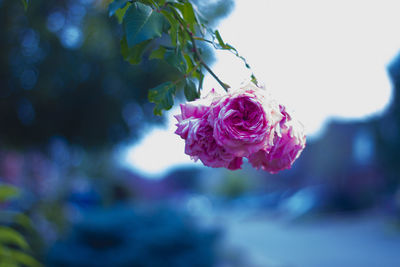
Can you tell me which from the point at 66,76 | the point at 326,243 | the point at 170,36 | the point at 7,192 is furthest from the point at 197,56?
the point at 326,243

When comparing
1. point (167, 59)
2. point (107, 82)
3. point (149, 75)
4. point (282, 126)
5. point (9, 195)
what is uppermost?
point (107, 82)

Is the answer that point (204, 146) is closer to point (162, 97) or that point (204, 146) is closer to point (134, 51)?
point (162, 97)

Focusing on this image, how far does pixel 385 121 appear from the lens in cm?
1127

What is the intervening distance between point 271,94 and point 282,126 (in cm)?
9

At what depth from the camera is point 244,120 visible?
909mm

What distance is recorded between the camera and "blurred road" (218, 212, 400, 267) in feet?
26.9

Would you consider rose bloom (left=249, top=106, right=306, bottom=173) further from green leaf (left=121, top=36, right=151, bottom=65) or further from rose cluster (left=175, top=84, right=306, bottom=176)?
green leaf (left=121, top=36, right=151, bottom=65)

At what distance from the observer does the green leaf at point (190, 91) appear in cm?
109

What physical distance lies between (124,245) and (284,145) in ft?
13.8

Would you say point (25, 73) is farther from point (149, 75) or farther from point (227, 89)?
point (227, 89)

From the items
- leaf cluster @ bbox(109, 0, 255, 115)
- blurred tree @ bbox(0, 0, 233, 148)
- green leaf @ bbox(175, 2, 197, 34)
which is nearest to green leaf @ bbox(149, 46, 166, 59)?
leaf cluster @ bbox(109, 0, 255, 115)

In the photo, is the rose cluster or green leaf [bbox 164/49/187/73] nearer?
the rose cluster

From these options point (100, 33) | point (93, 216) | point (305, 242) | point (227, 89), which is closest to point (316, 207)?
point (305, 242)

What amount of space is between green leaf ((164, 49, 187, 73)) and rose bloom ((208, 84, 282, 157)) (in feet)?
0.59
